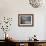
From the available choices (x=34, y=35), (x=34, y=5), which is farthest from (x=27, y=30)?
(x=34, y=5)

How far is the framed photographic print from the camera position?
4.25m

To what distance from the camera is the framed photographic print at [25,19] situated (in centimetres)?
425

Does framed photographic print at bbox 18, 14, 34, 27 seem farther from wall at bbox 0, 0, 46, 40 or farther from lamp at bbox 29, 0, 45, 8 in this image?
lamp at bbox 29, 0, 45, 8

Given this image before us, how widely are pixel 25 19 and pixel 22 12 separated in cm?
26

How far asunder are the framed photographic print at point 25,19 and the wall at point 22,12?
0.10 metres

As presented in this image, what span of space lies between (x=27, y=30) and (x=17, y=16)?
0.59m

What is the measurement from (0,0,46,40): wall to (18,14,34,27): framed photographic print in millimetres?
102

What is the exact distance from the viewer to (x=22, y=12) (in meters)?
4.27

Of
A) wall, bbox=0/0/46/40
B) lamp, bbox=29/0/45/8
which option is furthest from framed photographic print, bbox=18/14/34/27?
lamp, bbox=29/0/45/8

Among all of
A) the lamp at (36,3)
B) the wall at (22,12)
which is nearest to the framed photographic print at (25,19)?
the wall at (22,12)

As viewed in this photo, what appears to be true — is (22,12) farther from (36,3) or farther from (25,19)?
(36,3)

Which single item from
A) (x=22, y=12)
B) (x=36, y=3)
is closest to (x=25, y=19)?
(x=22, y=12)

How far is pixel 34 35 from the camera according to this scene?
165 inches

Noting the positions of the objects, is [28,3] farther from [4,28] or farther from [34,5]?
[4,28]
